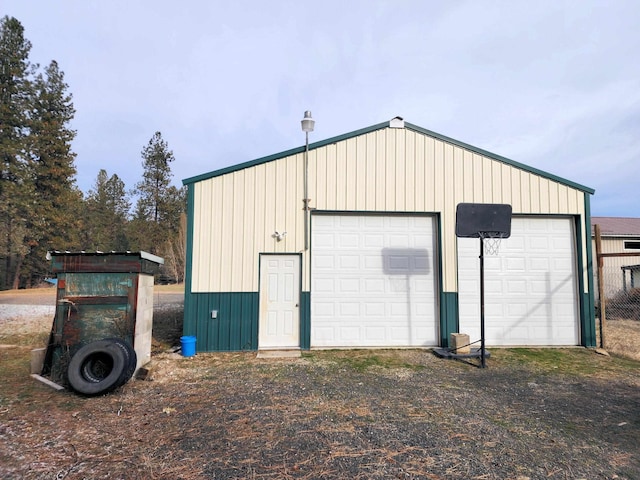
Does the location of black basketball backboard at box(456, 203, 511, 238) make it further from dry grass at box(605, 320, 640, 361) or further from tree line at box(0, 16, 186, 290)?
tree line at box(0, 16, 186, 290)

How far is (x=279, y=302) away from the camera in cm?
740

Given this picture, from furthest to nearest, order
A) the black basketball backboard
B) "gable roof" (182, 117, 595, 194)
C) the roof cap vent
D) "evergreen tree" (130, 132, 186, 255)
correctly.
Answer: "evergreen tree" (130, 132, 186, 255), the roof cap vent, "gable roof" (182, 117, 595, 194), the black basketball backboard

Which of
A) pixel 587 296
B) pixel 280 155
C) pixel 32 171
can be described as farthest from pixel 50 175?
pixel 587 296

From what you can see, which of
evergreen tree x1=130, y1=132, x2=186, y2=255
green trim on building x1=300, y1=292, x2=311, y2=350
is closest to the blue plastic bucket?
green trim on building x1=300, y1=292, x2=311, y2=350

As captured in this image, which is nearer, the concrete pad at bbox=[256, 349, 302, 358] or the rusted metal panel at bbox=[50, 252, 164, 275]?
the rusted metal panel at bbox=[50, 252, 164, 275]

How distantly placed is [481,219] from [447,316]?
221 centimetres

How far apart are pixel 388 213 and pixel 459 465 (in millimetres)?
5385

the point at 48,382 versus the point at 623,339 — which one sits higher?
the point at 623,339

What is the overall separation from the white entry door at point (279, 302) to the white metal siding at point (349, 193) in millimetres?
204

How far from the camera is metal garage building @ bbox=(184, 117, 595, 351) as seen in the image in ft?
24.0

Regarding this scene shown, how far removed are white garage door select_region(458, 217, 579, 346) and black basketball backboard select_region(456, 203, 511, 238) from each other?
1.39 meters

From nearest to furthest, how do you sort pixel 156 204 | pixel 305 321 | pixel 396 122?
pixel 305 321, pixel 396 122, pixel 156 204

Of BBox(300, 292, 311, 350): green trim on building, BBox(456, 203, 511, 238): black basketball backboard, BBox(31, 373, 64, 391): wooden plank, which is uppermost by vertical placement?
BBox(456, 203, 511, 238): black basketball backboard

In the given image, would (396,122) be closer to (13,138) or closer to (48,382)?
(48,382)
